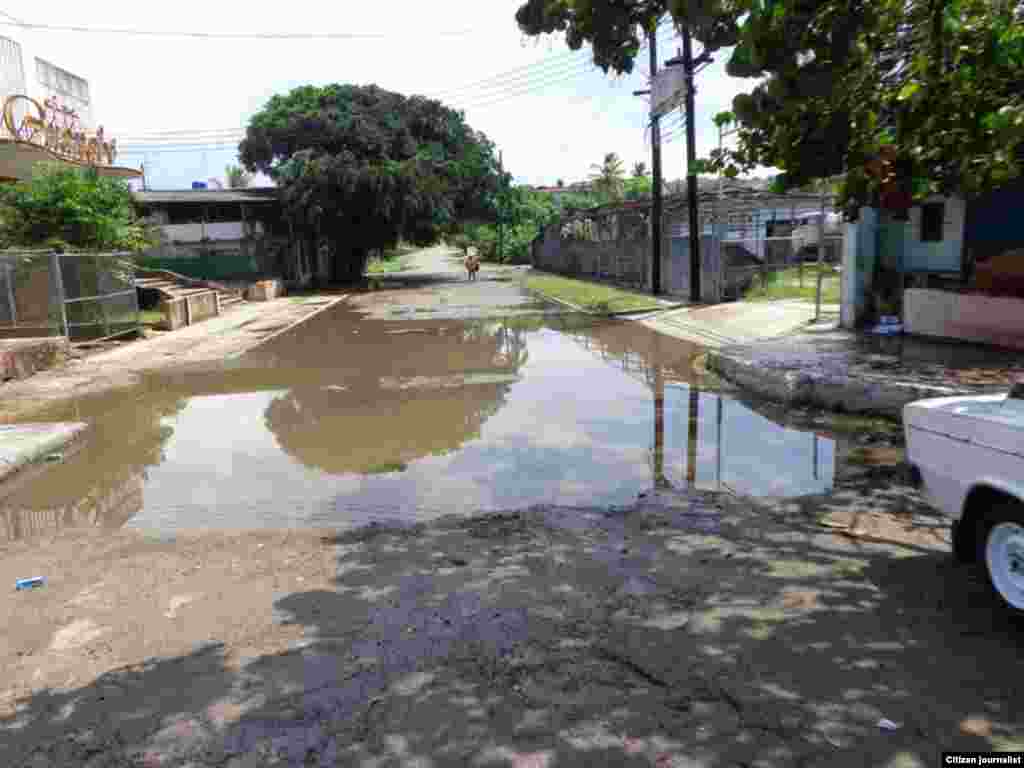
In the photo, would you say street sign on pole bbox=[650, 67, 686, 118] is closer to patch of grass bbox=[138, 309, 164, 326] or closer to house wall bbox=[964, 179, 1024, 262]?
house wall bbox=[964, 179, 1024, 262]

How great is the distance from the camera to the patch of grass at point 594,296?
69.2 feet

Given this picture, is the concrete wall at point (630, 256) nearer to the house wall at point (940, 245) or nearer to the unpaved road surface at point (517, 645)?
the house wall at point (940, 245)

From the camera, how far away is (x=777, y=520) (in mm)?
5363

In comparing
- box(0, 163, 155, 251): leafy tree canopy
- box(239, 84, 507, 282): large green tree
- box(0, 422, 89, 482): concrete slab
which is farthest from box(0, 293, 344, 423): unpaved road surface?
box(239, 84, 507, 282): large green tree

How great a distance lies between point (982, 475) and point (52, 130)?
85.0ft

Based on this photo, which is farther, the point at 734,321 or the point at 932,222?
the point at 734,321

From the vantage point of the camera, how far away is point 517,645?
3.65 metres

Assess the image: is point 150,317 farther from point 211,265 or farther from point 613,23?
point 613,23

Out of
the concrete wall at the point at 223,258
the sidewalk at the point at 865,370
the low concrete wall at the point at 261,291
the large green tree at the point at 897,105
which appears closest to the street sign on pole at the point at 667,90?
the sidewalk at the point at 865,370

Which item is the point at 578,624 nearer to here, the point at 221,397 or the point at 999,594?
the point at 999,594

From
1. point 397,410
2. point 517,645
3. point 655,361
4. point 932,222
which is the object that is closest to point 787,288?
point 932,222

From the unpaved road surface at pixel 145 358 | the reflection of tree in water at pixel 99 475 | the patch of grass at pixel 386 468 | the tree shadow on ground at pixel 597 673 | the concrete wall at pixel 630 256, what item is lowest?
the reflection of tree in water at pixel 99 475

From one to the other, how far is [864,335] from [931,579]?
890 centimetres

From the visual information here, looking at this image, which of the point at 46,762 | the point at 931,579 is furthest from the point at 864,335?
the point at 46,762
